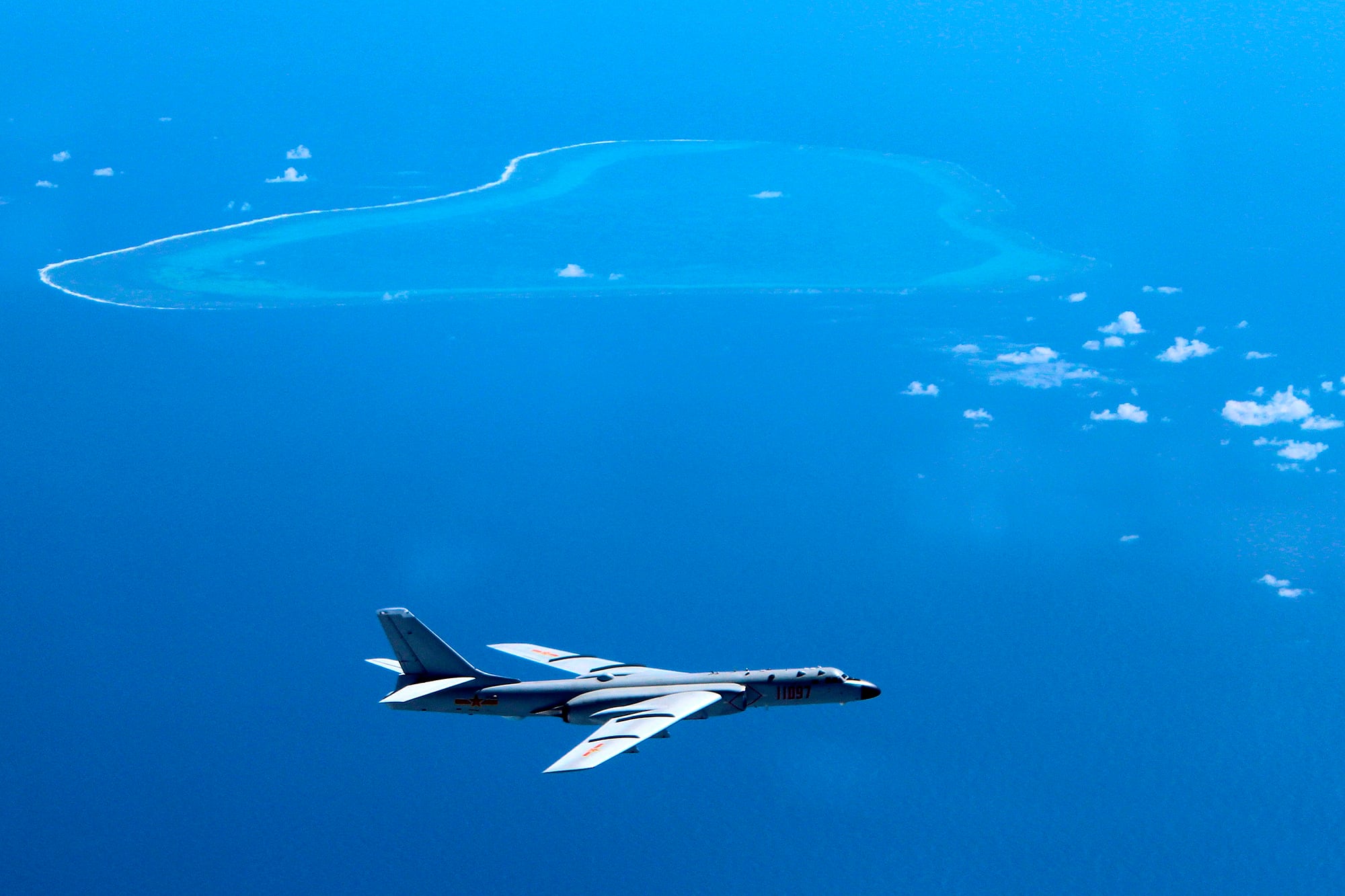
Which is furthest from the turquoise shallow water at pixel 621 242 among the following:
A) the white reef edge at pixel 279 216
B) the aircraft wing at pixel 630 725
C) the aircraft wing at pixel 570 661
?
the aircraft wing at pixel 630 725

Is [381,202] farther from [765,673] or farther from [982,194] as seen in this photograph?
[765,673]

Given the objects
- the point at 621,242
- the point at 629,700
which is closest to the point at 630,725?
the point at 629,700

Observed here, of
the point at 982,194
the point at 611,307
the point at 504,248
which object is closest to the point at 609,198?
the point at 504,248

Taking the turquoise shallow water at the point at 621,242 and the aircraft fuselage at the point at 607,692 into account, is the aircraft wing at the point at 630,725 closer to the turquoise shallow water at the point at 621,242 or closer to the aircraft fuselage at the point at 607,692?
the aircraft fuselage at the point at 607,692

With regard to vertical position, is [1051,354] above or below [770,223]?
below

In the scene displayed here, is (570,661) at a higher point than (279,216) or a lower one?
lower

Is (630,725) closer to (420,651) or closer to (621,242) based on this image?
(420,651)
